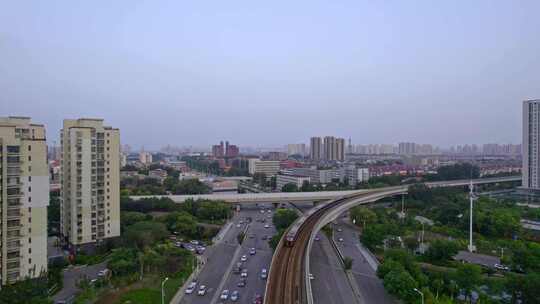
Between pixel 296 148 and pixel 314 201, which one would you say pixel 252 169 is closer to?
pixel 314 201

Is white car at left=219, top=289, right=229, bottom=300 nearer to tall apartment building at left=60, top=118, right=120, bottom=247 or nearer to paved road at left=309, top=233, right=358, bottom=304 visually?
paved road at left=309, top=233, right=358, bottom=304

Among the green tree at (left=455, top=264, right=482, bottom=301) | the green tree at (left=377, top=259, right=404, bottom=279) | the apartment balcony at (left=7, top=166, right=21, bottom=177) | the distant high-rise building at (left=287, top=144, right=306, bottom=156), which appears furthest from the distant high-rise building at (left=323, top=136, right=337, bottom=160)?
the apartment balcony at (left=7, top=166, right=21, bottom=177)

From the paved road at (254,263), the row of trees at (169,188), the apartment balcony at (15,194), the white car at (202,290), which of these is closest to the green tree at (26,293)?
the apartment balcony at (15,194)

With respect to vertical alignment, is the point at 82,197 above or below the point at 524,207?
above

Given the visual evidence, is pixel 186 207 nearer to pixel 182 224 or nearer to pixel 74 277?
pixel 182 224

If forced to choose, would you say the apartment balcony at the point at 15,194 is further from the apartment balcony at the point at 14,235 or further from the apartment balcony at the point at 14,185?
the apartment balcony at the point at 14,235

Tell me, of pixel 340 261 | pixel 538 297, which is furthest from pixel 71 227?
pixel 538 297
